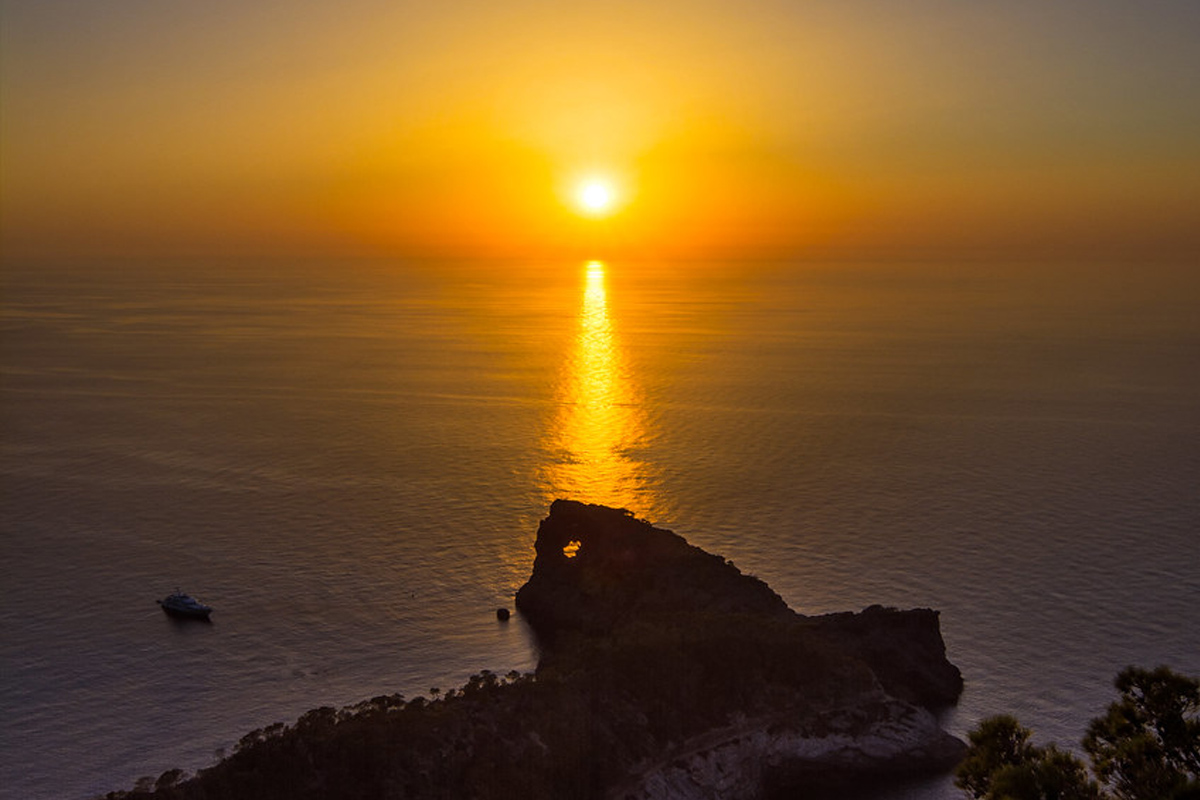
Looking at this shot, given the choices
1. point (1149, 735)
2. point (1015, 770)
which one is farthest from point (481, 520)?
point (1149, 735)

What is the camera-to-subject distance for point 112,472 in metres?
88.2

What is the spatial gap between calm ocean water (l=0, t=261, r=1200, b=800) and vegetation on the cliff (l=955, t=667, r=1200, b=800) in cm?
1937

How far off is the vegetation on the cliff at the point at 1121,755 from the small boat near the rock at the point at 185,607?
147ft

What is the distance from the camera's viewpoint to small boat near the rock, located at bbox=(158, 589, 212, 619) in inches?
2194

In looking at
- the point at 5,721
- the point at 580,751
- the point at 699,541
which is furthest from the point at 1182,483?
the point at 5,721

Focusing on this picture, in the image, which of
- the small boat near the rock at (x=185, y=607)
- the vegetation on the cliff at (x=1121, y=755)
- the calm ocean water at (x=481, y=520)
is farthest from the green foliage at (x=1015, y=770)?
the small boat near the rock at (x=185, y=607)

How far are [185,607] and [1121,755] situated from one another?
161 ft

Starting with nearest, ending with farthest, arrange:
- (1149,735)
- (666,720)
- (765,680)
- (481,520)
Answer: (1149,735) < (666,720) < (765,680) < (481,520)

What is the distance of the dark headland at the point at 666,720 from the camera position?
109 feet

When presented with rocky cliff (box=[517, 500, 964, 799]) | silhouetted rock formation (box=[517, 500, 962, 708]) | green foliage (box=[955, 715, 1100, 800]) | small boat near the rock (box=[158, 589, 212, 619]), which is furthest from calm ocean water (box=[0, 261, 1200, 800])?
green foliage (box=[955, 715, 1100, 800])

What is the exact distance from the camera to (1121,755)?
67.7 feet

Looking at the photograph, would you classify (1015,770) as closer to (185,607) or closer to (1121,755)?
(1121,755)

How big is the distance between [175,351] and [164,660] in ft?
444

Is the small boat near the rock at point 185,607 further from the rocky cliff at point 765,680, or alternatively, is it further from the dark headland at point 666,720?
the rocky cliff at point 765,680
